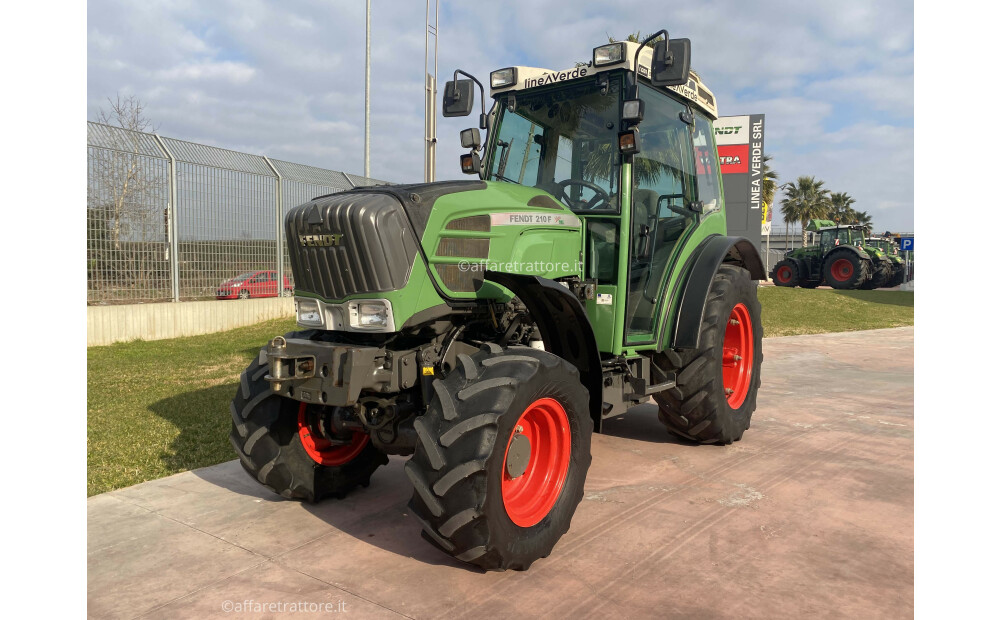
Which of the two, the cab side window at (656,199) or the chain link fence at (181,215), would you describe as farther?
the chain link fence at (181,215)

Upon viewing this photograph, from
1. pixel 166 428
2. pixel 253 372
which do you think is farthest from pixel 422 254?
pixel 166 428

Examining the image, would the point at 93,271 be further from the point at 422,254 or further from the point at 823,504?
the point at 823,504

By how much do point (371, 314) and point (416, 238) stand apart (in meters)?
0.44

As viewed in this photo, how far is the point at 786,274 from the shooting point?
1023 inches

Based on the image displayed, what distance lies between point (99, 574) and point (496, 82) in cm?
377

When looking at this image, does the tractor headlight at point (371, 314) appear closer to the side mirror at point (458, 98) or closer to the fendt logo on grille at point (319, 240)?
the fendt logo on grille at point (319, 240)

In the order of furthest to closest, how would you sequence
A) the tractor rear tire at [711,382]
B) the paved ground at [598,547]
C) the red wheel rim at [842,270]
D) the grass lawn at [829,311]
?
the red wheel rim at [842,270] → the grass lawn at [829,311] → the tractor rear tire at [711,382] → the paved ground at [598,547]

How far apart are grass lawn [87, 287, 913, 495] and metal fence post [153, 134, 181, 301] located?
979 millimetres

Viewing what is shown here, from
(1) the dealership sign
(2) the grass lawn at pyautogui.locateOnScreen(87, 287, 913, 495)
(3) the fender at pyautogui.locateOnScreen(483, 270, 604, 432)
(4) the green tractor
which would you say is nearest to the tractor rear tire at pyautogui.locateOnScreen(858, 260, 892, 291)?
(4) the green tractor

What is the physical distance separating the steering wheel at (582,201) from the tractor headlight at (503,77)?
0.82 m

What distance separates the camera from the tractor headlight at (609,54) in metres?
4.22

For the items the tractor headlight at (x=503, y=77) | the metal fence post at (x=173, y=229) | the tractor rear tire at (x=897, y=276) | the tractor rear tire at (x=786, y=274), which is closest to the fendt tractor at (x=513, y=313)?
the tractor headlight at (x=503, y=77)

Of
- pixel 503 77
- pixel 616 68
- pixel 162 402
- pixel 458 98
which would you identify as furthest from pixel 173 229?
pixel 616 68

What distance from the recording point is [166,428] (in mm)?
5586
